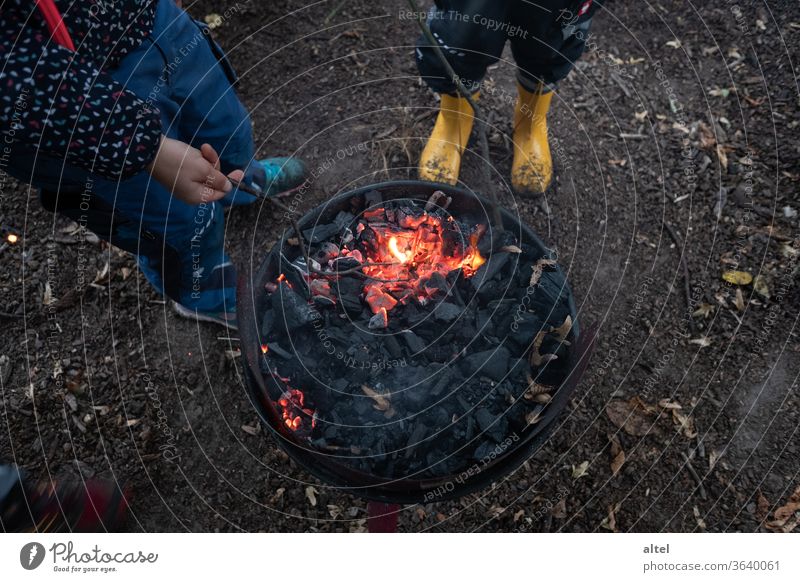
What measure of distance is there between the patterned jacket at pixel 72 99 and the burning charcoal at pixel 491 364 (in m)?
1.18

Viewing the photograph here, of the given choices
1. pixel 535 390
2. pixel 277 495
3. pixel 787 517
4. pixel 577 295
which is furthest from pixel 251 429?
pixel 787 517

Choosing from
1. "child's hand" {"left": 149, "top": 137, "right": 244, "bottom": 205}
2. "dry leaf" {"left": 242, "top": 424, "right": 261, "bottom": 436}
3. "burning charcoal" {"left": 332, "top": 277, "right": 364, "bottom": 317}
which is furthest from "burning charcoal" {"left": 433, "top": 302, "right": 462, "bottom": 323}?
"dry leaf" {"left": 242, "top": 424, "right": 261, "bottom": 436}

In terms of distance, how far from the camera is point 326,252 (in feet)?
6.91

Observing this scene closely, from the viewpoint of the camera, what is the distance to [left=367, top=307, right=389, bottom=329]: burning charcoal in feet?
6.30

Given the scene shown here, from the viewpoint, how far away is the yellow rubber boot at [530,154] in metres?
2.83

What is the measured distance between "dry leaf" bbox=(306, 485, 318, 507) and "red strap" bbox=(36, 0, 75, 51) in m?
1.83

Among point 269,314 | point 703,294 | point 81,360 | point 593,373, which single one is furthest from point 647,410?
point 81,360

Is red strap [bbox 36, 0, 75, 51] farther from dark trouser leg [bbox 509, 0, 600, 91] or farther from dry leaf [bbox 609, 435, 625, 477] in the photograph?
dry leaf [bbox 609, 435, 625, 477]

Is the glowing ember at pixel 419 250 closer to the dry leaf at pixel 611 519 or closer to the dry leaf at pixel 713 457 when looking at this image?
the dry leaf at pixel 611 519

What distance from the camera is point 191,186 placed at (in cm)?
159

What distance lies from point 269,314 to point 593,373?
1.52 meters

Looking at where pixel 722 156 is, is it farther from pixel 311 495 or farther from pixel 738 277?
pixel 311 495

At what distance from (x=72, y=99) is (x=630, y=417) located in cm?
239
